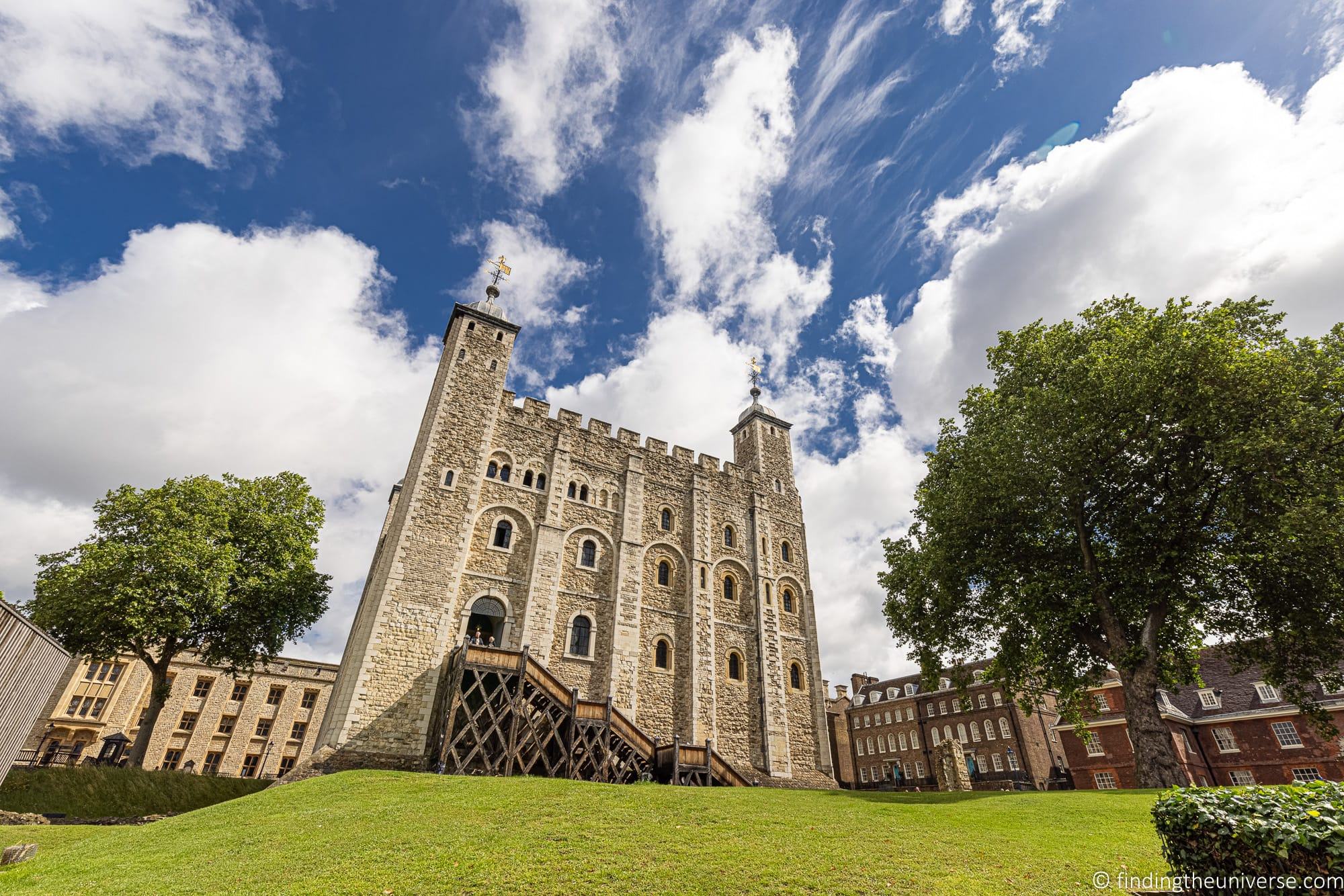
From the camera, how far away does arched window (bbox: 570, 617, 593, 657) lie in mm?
24250

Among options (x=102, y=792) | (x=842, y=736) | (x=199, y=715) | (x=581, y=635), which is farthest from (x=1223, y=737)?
(x=199, y=715)

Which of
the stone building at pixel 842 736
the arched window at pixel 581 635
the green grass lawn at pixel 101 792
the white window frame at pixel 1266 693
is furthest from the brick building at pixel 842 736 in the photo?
the green grass lawn at pixel 101 792

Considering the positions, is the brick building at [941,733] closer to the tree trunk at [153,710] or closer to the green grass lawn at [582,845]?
the green grass lawn at [582,845]

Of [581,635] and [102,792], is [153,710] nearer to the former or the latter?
[102,792]

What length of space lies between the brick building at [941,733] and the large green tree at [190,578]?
3736cm

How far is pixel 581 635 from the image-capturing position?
24641 millimetres

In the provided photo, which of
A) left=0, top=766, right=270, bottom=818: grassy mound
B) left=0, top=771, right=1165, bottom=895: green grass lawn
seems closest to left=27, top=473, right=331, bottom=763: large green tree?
left=0, top=766, right=270, bottom=818: grassy mound

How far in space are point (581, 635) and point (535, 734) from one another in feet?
21.3

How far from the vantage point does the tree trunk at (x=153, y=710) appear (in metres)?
19.7

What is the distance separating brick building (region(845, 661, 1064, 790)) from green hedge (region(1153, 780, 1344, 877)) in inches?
1475

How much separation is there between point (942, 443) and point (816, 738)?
15496 millimetres

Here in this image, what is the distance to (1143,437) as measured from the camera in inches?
623

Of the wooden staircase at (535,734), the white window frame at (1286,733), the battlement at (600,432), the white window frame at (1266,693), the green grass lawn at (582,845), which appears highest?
the battlement at (600,432)

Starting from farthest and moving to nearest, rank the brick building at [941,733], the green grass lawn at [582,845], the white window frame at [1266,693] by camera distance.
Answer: the brick building at [941,733] < the white window frame at [1266,693] < the green grass lawn at [582,845]
